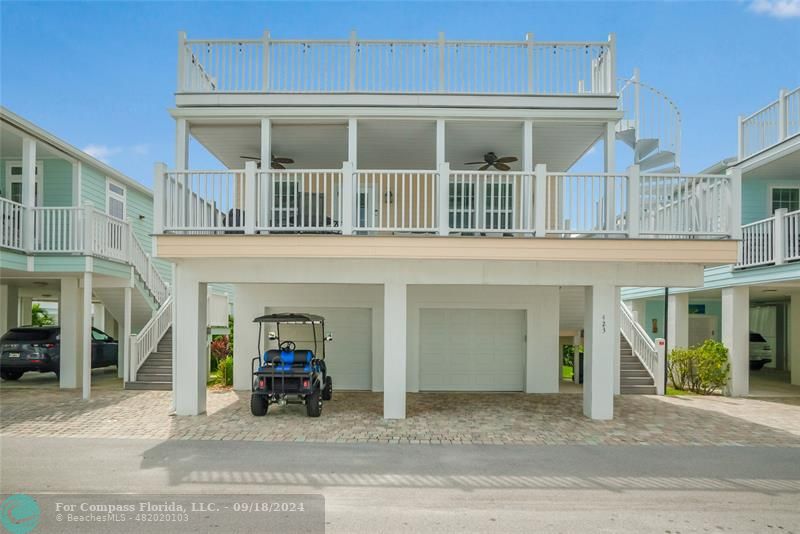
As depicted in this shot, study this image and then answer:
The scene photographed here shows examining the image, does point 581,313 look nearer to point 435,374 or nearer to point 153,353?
point 435,374

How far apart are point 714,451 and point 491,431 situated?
131 inches

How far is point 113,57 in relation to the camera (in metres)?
14.3

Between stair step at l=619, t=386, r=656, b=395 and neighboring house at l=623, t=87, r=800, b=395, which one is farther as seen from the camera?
stair step at l=619, t=386, r=656, b=395

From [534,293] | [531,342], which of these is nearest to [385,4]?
[534,293]

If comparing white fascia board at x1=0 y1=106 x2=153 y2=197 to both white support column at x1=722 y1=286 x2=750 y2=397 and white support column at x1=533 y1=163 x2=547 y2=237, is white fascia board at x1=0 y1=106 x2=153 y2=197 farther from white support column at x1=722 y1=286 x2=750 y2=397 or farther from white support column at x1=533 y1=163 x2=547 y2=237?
white support column at x1=722 y1=286 x2=750 y2=397

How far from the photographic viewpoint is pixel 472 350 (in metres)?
13.6

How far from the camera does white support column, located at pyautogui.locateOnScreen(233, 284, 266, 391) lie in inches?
531

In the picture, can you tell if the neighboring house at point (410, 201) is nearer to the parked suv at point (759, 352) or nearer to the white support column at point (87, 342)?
the white support column at point (87, 342)

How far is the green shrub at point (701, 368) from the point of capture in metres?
14.1

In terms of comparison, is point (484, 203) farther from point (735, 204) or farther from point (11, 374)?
point (11, 374)

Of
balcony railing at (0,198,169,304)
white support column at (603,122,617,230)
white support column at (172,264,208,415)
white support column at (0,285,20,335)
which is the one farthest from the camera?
white support column at (0,285,20,335)

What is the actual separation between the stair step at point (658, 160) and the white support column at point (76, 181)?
48.4 ft

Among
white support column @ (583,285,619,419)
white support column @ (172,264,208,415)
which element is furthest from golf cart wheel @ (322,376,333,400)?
white support column @ (583,285,619,419)

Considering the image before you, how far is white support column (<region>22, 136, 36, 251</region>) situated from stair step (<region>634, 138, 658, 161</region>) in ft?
47.0
